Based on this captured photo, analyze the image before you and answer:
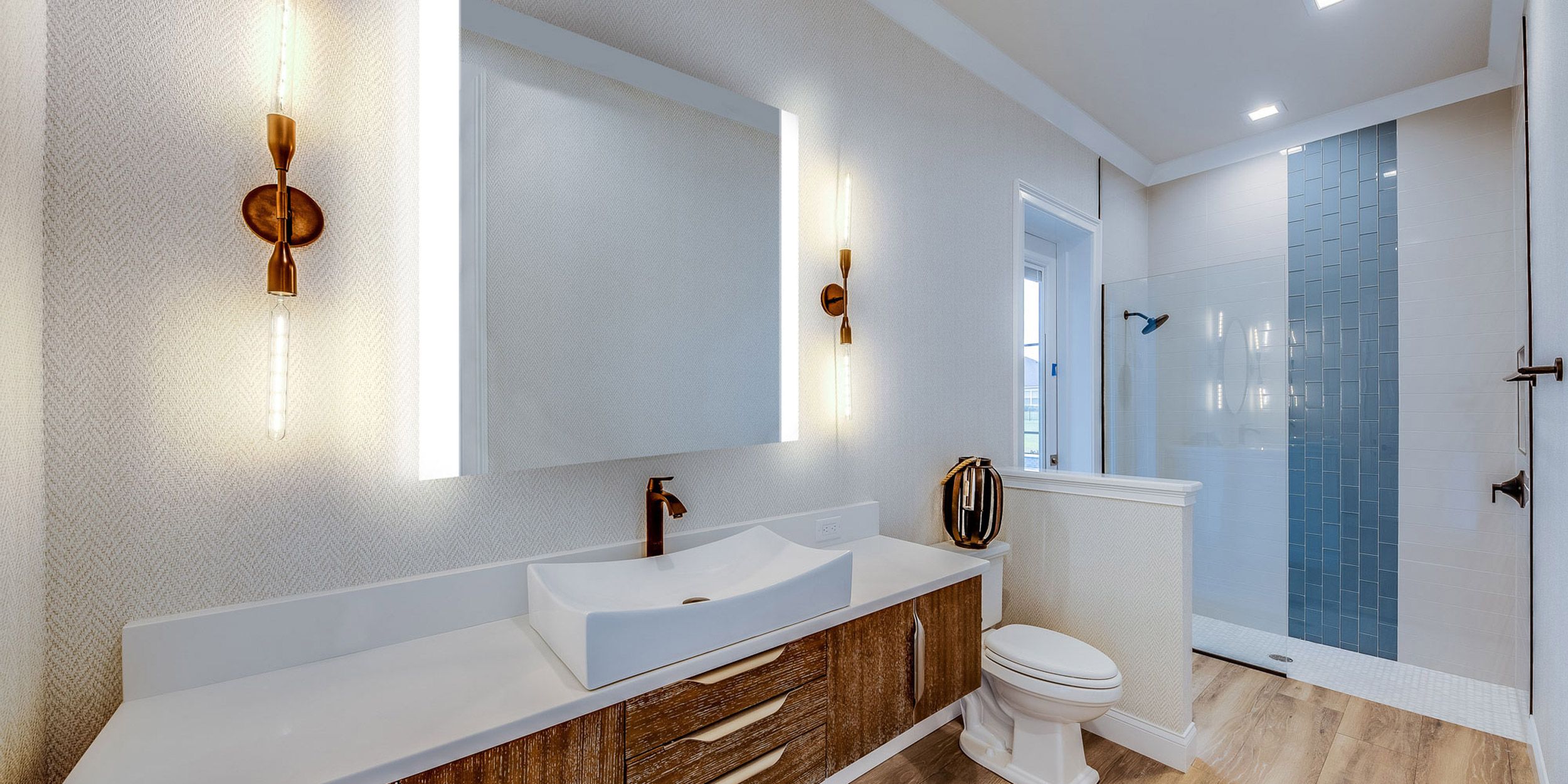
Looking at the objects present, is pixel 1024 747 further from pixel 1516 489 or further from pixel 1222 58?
pixel 1222 58

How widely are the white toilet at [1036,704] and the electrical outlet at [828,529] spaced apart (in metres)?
0.44

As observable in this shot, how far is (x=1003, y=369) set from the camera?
104 inches

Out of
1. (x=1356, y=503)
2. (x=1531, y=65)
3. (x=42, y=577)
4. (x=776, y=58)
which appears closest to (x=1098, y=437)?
(x=1356, y=503)

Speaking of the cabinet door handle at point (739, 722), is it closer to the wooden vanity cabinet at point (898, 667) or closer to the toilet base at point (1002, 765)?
the wooden vanity cabinet at point (898, 667)

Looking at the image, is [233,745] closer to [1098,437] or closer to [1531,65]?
→ [1098,437]

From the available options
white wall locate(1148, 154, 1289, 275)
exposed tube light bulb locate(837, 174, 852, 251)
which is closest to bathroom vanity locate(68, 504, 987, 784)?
exposed tube light bulb locate(837, 174, 852, 251)

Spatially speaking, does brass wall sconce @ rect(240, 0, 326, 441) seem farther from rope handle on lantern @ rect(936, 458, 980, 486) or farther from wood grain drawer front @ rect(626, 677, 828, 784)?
rope handle on lantern @ rect(936, 458, 980, 486)

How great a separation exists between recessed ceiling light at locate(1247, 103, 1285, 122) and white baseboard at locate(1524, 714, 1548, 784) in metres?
2.50

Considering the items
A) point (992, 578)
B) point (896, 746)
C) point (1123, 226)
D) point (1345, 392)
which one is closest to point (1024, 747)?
point (896, 746)

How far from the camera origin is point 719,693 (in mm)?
1109

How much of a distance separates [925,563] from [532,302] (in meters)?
1.17

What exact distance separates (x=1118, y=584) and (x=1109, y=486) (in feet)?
1.11

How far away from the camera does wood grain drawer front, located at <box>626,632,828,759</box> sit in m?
1.02

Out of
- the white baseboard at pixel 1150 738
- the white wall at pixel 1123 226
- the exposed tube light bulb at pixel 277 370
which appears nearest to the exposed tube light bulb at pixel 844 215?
the exposed tube light bulb at pixel 277 370
